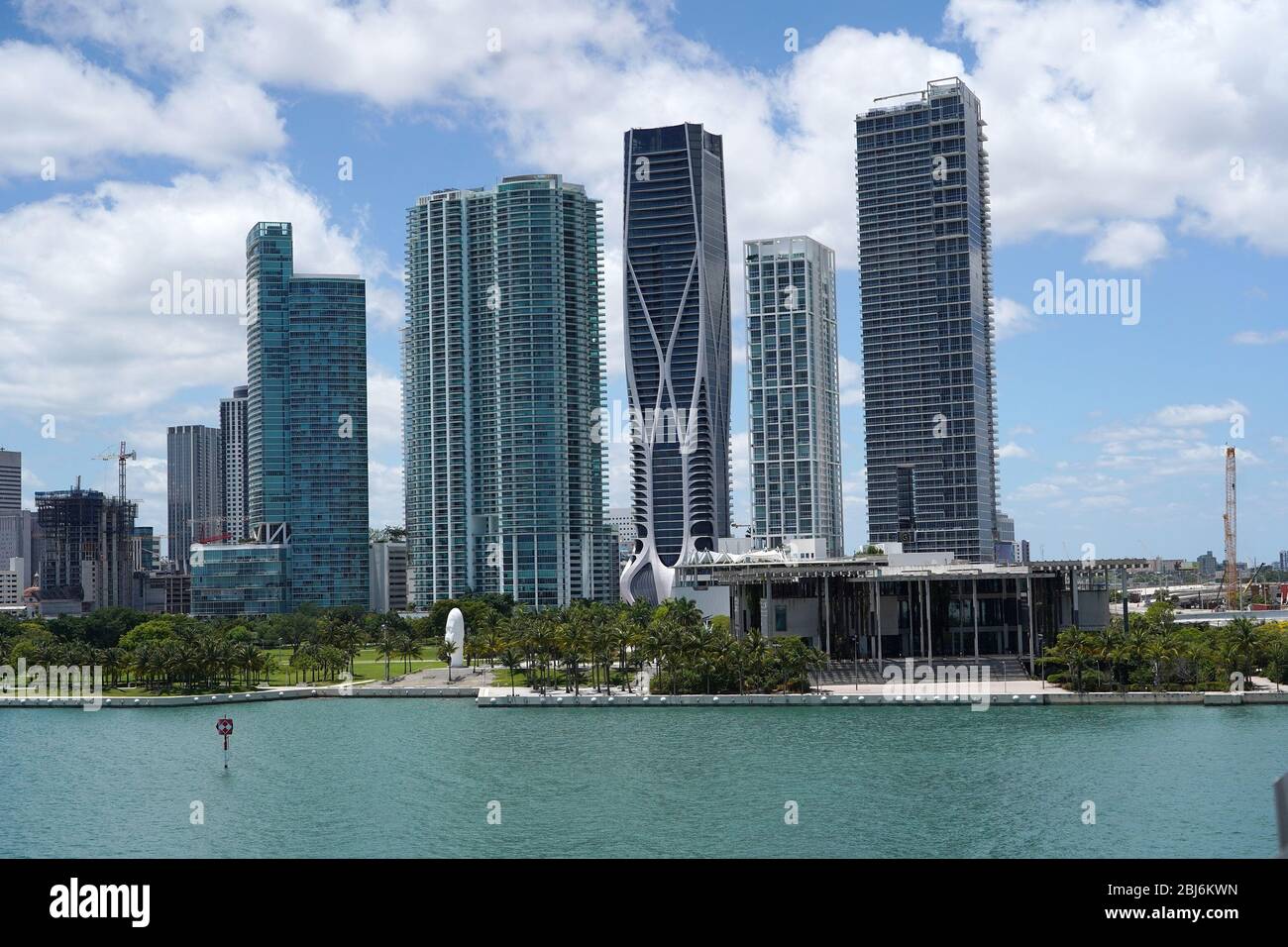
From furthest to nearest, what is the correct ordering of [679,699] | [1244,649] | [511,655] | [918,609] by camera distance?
[918,609]
[511,655]
[1244,649]
[679,699]

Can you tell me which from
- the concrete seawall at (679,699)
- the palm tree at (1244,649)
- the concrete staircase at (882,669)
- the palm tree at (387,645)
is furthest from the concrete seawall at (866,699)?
the palm tree at (387,645)

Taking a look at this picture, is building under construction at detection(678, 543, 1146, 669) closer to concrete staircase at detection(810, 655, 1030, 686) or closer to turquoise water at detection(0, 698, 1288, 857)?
concrete staircase at detection(810, 655, 1030, 686)

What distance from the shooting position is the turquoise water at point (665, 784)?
44.6m

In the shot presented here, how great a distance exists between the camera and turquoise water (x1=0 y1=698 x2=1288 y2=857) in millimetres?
44594

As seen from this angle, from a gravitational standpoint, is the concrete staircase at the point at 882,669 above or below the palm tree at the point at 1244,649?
below

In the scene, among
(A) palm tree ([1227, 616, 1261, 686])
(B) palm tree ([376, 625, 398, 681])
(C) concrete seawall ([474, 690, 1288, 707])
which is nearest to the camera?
(C) concrete seawall ([474, 690, 1288, 707])

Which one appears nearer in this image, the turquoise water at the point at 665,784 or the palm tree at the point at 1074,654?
the turquoise water at the point at 665,784

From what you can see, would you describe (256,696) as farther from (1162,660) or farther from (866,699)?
(1162,660)

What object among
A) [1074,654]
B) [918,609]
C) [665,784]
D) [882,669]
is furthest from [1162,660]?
[665,784]

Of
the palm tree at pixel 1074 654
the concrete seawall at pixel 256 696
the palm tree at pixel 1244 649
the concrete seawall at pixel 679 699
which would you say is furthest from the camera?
the concrete seawall at pixel 256 696

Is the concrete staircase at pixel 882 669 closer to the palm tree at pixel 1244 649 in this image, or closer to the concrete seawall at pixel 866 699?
the concrete seawall at pixel 866 699

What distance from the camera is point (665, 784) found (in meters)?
55.4

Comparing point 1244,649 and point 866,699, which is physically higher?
point 1244,649

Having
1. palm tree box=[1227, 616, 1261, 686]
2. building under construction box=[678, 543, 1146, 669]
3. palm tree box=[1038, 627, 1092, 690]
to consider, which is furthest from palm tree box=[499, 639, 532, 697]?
palm tree box=[1227, 616, 1261, 686]
